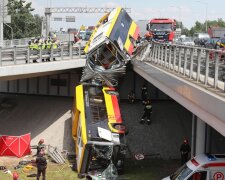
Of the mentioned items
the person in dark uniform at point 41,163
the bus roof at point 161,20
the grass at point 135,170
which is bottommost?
the grass at point 135,170

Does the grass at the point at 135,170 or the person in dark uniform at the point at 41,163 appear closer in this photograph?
the person in dark uniform at the point at 41,163

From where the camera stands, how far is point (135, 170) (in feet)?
63.5

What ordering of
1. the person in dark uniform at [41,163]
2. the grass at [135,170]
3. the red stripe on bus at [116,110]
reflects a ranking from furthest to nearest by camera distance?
the red stripe on bus at [116,110] < the grass at [135,170] < the person in dark uniform at [41,163]

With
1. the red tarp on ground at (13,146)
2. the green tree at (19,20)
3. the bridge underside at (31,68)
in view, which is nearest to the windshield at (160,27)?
the bridge underside at (31,68)

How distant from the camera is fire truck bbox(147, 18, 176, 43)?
39.0 metres

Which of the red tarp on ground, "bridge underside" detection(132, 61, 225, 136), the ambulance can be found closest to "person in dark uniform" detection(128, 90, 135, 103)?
the red tarp on ground

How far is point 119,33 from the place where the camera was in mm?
23906

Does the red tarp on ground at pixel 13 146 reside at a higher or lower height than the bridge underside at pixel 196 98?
lower

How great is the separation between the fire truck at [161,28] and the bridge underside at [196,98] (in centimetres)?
2239

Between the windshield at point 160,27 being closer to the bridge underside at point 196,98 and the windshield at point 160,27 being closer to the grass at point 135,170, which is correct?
the grass at point 135,170

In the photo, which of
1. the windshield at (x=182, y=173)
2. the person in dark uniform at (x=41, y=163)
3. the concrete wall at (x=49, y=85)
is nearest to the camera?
the windshield at (x=182, y=173)

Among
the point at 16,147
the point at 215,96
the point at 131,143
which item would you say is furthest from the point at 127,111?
the point at 215,96

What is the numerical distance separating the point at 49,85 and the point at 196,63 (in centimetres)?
1946

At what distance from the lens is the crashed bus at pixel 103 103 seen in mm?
17328
